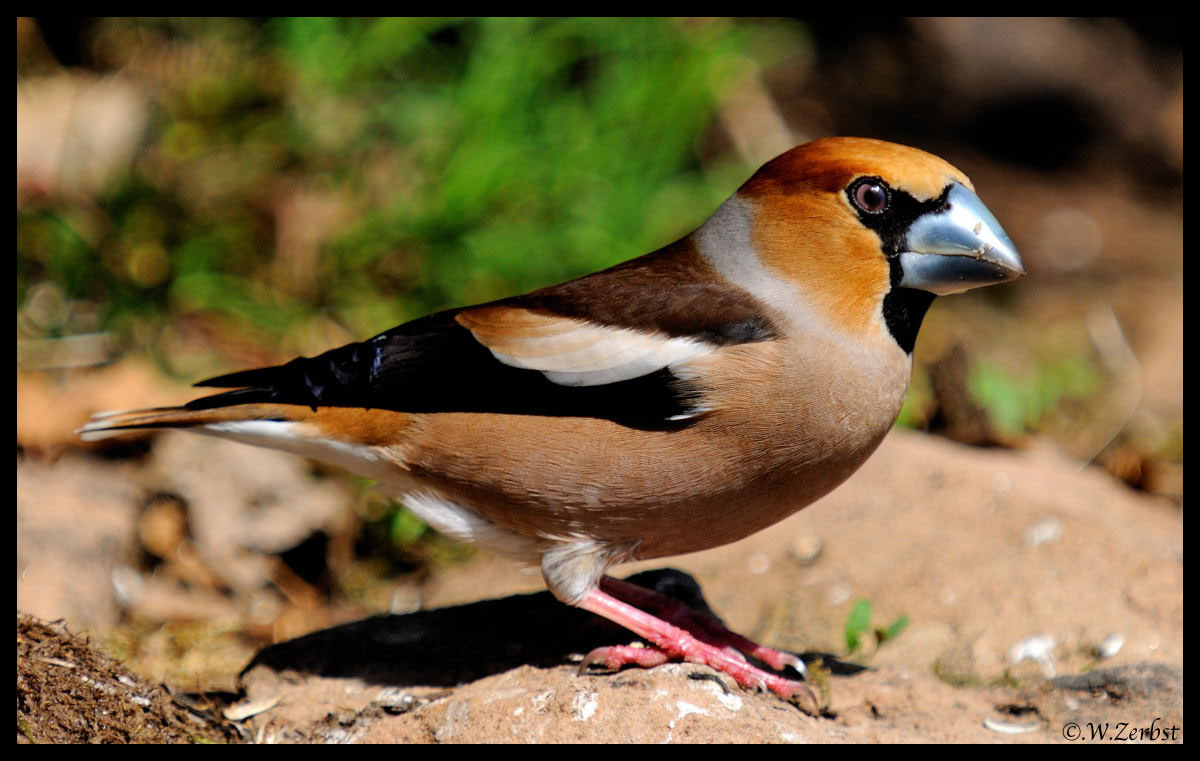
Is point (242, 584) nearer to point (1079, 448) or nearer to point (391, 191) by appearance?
point (391, 191)

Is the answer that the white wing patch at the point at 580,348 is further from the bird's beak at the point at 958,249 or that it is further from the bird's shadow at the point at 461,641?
the bird's shadow at the point at 461,641

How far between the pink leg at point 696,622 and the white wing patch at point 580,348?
2.52ft

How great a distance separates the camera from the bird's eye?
3090 millimetres

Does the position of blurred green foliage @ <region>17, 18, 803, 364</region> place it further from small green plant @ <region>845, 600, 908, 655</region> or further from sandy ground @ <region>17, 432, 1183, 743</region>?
small green plant @ <region>845, 600, 908, 655</region>

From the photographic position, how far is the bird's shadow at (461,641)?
358 cm

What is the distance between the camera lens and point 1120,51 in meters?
7.83

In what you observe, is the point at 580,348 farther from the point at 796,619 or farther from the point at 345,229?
the point at 345,229

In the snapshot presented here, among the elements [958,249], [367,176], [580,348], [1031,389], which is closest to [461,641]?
[580,348]

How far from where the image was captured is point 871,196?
10.2 ft

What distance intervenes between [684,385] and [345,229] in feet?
11.1

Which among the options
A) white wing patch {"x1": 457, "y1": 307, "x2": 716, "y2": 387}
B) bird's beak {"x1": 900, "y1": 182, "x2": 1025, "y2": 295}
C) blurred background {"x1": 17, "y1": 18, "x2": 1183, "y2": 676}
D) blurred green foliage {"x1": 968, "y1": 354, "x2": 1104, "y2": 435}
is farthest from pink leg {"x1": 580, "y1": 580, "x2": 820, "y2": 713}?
blurred green foliage {"x1": 968, "y1": 354, "x2": 1104, "y2": 435}

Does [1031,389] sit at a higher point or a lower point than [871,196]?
lower

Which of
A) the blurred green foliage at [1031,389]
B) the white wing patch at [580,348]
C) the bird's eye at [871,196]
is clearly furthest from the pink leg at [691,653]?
the blurred green foliage at [1031,389]

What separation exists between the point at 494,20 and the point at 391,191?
1176 mm
